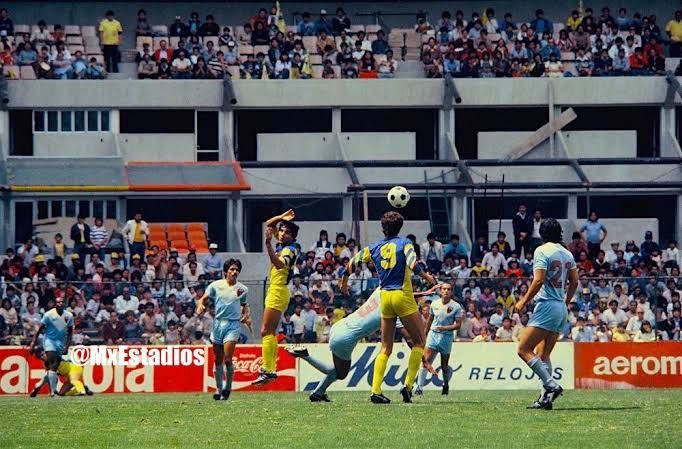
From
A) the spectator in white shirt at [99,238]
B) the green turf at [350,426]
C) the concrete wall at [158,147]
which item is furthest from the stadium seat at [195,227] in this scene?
the green turf at [350,426]

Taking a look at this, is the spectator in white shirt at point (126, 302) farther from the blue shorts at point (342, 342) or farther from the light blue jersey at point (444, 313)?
the blue shorts at point (342, 342)

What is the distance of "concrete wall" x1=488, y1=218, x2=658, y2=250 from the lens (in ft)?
135

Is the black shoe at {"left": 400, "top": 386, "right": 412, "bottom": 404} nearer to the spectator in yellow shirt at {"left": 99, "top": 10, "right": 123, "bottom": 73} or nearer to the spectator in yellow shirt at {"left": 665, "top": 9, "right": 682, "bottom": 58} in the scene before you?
the spectator in yellow shirt at {"left": 99, "top": 10, "right": 123, "bottom": 73}

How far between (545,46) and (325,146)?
23.1 feet

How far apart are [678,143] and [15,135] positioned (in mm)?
19215

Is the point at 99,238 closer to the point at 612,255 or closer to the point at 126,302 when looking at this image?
the point at 126,302

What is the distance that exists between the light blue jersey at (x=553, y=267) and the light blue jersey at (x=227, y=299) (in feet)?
17.3

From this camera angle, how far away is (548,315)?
1575 cm

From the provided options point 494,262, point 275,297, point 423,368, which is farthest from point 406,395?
point 494,262

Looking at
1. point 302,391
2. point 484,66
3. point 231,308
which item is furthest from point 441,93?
point 231,308

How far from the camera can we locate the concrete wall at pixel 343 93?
139 ft

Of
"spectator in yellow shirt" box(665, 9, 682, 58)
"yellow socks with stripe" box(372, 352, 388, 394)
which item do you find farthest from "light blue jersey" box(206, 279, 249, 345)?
"spectator in yellow shirt" box(665, 9, 682, 58)

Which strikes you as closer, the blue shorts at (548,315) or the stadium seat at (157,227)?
the blue shorts at (548,315)

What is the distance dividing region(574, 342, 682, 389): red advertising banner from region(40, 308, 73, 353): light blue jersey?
9837 millimetres
